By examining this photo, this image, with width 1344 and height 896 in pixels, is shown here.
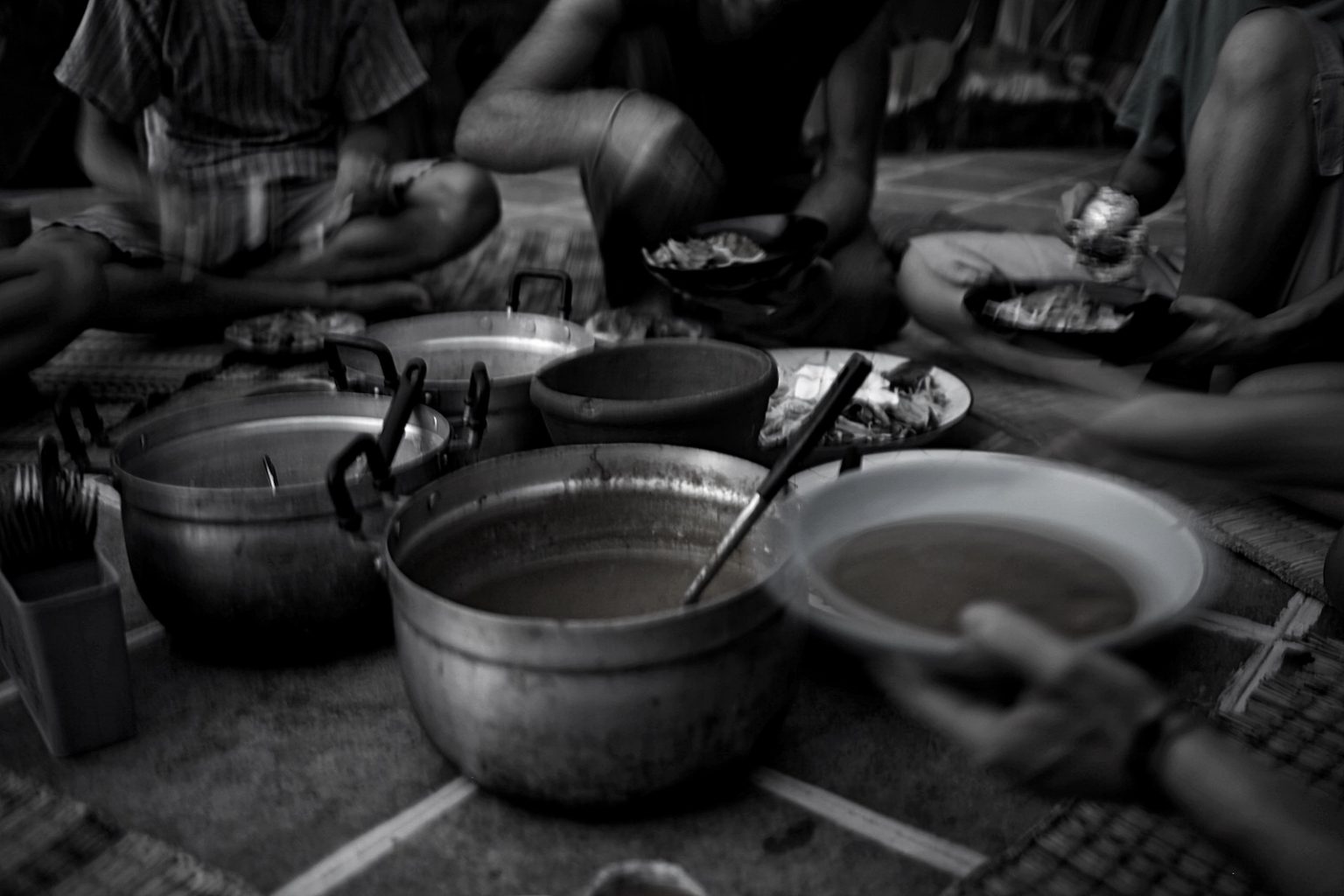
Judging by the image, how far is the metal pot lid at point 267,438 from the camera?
58.5 inches

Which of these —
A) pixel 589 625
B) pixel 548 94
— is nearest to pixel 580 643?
pixel 589 625

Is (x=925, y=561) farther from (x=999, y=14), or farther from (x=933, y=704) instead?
(x=999, y=14)

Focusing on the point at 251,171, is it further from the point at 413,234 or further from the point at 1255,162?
the point at 1255,162

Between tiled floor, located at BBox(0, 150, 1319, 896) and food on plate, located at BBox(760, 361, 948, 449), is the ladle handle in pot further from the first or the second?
food on plate, located at BBox(760, 361, 948, 449)

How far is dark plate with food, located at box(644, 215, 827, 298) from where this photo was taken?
2201 mm

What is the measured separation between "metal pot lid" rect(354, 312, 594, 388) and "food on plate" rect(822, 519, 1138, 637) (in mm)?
929

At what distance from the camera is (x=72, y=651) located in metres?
1.20

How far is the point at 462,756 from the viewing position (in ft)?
3.67

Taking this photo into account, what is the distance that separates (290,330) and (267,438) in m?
1.13

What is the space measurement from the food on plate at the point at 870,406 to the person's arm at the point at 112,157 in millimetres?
1709

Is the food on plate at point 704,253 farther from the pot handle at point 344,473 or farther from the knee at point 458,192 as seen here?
the pot handle at point 344,473

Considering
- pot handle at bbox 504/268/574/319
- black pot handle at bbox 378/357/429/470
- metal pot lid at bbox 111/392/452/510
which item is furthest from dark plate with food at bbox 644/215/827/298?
black pot handle at bbox 378/357/429/470

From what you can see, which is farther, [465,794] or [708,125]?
[708,125]

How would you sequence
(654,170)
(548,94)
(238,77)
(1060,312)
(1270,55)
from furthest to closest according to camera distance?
(238,77) < (548,94) < (654,170) < (1060,312) < (1270,55)
